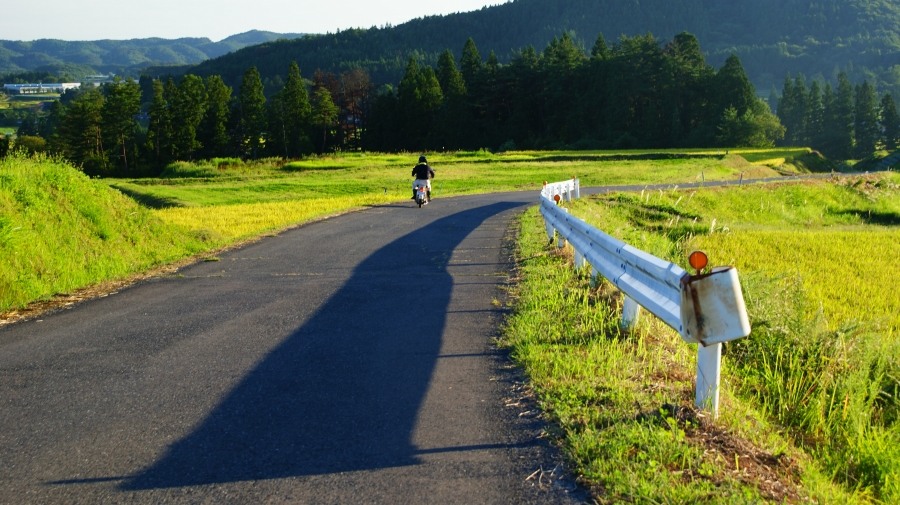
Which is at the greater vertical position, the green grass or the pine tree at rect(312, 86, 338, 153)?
the pine tree at rect(312, 86, 338, 153)

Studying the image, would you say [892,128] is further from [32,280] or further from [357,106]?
[32,280]

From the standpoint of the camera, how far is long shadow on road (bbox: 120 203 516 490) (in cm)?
478

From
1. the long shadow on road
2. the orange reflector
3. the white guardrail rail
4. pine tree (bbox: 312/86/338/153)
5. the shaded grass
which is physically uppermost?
pine tree (bbox: 312/86/338/153)

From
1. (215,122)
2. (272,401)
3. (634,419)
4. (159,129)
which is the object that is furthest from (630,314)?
(215,122)

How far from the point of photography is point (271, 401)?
6.00 metres

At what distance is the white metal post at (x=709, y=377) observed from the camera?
17.1ft

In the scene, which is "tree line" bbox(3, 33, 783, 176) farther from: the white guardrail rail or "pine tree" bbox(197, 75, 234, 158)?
the white guardrail rail

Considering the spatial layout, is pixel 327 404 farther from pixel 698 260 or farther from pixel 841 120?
pixel 841 120

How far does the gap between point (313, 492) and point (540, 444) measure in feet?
4.69

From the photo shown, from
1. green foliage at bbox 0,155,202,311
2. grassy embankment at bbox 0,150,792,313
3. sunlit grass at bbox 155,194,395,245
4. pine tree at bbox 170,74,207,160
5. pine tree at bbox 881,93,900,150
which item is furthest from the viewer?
pine tree at bbox 881,93,900,150

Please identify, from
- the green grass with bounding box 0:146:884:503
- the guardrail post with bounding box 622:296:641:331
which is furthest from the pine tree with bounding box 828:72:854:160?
the guardrail post with bounding box 622:296:641:331

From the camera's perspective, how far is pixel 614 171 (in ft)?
170

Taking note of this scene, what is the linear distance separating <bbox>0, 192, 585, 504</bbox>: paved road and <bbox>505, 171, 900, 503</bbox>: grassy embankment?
14.5 inches

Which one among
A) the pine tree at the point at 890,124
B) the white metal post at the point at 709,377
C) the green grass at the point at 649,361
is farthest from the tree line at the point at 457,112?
the white metal post at the point at 709,377
